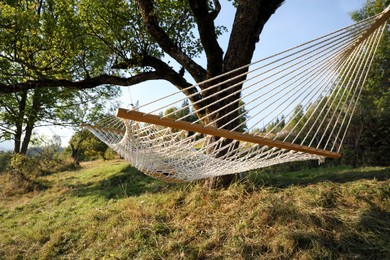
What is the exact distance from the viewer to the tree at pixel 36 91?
441 cm

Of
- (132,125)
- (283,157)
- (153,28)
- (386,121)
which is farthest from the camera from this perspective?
(386,121)

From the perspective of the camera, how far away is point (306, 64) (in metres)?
1.73

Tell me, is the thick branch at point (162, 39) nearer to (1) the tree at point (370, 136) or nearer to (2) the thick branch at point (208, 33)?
(2) the thick branch at point (208, 33)

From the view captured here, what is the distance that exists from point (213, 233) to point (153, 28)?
2059mm

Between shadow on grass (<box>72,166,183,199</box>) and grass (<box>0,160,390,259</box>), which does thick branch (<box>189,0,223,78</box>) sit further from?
shadow on grass (<box>72,166,183,199</box>)

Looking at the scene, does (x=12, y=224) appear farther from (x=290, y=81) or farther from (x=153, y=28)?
(x=290, y=81)

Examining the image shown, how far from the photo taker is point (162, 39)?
3059mm

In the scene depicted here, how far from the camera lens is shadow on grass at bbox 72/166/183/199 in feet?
13.8

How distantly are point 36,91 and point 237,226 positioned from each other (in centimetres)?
675

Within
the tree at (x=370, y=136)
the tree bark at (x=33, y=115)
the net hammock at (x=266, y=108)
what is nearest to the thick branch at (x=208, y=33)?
the net hammock at (x=266, y=108)

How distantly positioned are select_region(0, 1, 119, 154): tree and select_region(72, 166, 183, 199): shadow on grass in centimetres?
191

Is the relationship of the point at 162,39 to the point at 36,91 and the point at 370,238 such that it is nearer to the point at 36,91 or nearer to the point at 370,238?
the point at 370,238

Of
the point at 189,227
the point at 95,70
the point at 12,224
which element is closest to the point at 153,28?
the point at 189,227

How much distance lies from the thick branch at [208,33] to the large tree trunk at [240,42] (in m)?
0.09
